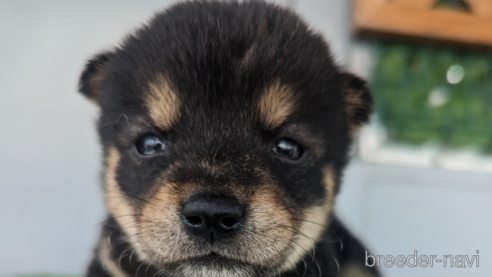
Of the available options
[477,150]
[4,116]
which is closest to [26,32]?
[4,116]

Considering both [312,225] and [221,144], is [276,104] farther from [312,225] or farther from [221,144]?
[312,225]

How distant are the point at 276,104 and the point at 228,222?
0.35 meters

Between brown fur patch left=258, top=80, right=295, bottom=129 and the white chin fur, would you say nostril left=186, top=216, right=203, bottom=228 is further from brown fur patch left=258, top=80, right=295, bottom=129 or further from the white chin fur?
brown fur patch left=258, top=80, right=295, bottom=129

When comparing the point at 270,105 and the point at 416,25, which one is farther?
the point at 416,25

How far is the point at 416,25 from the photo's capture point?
2.22 metres

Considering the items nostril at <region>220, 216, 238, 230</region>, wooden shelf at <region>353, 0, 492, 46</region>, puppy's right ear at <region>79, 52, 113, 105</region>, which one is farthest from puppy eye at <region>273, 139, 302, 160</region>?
wooden shelf at <region>353, 0, 492, 46</region>

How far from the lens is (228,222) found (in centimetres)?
100

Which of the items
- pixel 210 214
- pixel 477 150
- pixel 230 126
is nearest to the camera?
pixel 210 214

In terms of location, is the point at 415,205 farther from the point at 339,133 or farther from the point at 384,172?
the point at 339,133

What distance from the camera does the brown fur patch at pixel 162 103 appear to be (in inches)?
45.4

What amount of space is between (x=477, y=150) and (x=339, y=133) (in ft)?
3.66

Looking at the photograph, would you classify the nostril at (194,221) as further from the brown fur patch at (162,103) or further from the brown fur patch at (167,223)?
the brown fur patch at (162,103)

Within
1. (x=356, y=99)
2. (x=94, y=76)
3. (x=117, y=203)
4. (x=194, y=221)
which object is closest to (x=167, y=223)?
(x=194, y=221)

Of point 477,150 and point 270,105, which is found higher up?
point 270,105
